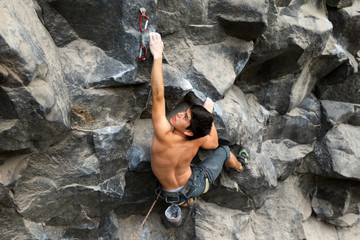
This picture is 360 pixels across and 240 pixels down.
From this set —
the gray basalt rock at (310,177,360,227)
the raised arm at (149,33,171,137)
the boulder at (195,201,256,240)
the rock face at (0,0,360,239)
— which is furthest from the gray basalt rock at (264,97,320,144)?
the raised arm at (149,33,171,137)

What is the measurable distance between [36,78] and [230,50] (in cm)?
200

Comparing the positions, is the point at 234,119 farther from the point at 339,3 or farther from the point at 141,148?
the point at 339,3

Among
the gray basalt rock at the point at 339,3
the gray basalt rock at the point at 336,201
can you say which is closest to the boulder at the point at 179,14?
the gray basalt rock at the point at 339,3

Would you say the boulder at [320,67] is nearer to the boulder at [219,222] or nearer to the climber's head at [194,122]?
the boulder at [219,222]

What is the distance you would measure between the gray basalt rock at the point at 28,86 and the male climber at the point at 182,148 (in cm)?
77

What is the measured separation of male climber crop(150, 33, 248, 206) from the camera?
289 centimetres

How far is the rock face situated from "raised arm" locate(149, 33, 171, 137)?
0.36 ft

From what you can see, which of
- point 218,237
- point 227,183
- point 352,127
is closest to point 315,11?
point 352,127

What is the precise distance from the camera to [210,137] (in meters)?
3.37

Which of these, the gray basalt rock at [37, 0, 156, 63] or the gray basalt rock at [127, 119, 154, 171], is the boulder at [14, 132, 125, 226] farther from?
the gray basalt rock at [37, 0, 156, 63]

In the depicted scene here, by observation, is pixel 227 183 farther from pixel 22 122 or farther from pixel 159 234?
pixel 22 122

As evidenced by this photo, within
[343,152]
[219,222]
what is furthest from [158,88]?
[343,152]

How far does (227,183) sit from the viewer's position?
3.89m

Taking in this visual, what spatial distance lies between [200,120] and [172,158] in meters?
0.48
